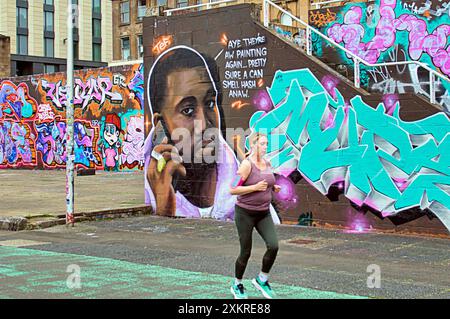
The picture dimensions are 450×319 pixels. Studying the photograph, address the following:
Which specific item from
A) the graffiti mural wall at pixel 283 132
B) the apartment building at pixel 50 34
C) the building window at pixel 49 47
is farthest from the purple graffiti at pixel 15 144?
Answer: the building window at pixel 49 47

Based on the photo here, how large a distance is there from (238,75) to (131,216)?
4.19 metres

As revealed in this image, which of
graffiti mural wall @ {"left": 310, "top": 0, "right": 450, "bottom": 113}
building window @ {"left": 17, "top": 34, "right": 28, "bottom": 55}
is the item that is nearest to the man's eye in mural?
graffiti mural wall @ {"left": 310, "top": 0, "right": 450, "bottom": 113}

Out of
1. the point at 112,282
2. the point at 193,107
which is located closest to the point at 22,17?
the point at 193,107

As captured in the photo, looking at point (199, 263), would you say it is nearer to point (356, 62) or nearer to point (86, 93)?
point (356, 62)

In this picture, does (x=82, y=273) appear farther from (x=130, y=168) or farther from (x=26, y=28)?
(x=26, y=28)

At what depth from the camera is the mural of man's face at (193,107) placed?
13.6 meters

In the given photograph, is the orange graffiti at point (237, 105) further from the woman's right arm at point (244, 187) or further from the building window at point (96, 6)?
the building window at point (96, 6)

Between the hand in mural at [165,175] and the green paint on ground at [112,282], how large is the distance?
17.0ft

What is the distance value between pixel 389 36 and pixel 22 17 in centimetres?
6419

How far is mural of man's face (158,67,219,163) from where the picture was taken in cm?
1365

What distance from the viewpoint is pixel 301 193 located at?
40.6ft

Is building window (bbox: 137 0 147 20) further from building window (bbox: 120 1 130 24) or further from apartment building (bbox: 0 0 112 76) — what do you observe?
apartment building (bbox: 0 0 112 76)

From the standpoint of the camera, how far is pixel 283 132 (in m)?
12.6

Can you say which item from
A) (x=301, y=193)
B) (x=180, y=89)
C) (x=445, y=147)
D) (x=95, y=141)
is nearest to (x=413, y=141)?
(x=445, y=147)
